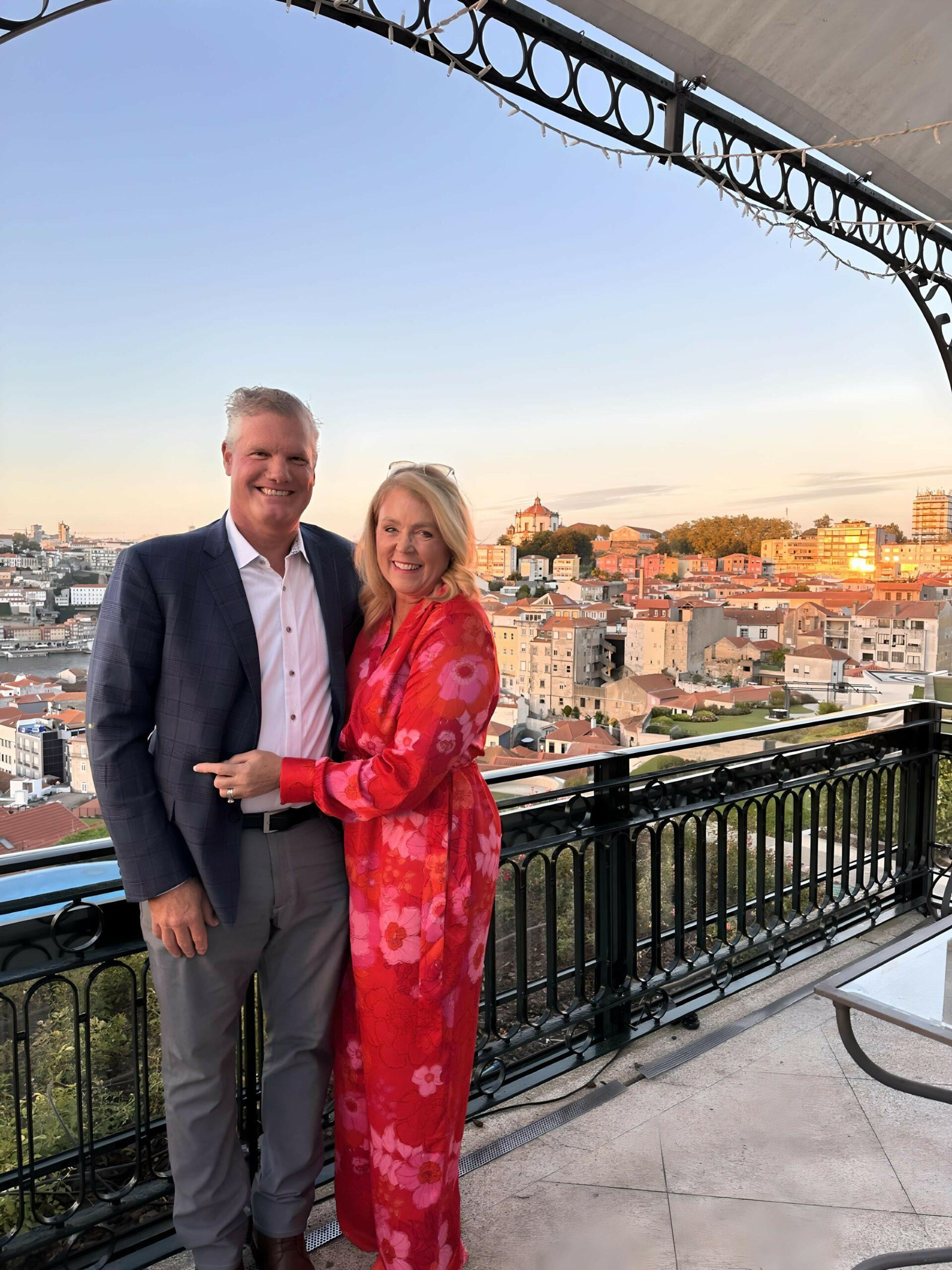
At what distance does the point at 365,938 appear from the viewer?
146cm

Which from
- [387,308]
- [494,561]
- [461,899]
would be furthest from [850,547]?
[461,899]

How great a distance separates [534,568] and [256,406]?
184 centimetres

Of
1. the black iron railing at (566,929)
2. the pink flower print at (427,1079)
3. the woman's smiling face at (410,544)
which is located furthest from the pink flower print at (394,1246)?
the woman's smiling face at (410,544)

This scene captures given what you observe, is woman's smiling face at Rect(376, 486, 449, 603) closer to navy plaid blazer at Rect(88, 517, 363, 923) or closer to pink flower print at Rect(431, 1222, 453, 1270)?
navy plaid blazer at Rect(88, 517, 363, 923)

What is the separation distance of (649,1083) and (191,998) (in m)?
1.54

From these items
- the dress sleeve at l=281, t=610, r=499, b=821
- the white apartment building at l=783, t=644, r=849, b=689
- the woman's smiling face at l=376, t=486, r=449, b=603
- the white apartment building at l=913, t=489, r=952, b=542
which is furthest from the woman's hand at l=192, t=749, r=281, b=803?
the white apartment building at l=913, t=489, r=952, b=542

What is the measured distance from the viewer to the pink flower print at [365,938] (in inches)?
57.1

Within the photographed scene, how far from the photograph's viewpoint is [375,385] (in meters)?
5.97

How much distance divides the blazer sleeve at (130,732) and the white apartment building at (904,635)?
3766 mm

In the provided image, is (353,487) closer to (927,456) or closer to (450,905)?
(450,905)

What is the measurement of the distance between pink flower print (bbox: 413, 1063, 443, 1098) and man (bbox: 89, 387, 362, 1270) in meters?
0.21

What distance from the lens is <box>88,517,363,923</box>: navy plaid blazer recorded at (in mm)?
1300

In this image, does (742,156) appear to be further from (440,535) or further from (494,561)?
(440,535)

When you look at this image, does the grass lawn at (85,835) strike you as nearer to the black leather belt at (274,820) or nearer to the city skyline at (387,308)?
the black leather belt at (274,820)
